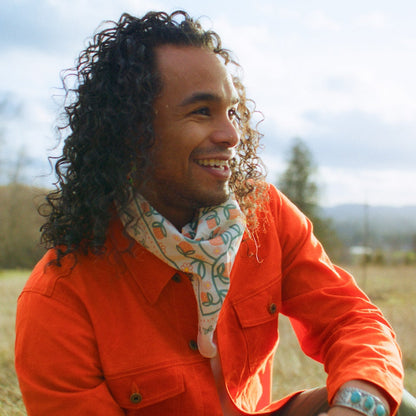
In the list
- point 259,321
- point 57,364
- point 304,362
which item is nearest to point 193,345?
point 259,321

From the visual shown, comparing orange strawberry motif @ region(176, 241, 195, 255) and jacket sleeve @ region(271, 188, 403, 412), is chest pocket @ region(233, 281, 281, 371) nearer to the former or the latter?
jacket sleeve @ region(271, 188, 403, 412)

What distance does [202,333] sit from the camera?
73.9 inches

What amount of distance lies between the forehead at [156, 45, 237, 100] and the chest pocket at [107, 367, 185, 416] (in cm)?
109

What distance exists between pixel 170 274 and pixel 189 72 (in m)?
0.82

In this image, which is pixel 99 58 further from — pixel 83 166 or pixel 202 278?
pixel 202 278

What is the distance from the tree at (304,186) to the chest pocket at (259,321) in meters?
20.5

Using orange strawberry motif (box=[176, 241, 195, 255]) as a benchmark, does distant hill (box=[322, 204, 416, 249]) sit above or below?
below

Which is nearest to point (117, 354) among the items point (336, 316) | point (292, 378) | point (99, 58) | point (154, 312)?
point (154, 312)

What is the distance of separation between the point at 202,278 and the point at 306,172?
22.2m

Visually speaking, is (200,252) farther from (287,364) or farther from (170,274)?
(287,364)

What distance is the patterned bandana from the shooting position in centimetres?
188

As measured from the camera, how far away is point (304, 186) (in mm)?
23422

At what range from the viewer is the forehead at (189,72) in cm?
202

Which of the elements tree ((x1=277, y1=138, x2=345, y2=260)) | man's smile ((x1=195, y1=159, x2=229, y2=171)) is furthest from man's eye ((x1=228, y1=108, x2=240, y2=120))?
tree ((x1=277, y1=138, x2=345, y2=260))
